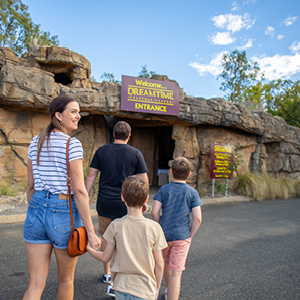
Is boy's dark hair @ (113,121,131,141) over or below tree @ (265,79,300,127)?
below

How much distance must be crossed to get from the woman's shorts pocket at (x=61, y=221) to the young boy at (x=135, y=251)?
0.21 m

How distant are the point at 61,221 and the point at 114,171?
1006mm

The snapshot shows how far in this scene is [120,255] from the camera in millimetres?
1658

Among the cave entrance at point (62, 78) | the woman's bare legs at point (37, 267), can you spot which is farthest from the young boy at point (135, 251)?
the cave entrance at point (62, 78)

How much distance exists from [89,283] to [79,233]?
5.17 ft

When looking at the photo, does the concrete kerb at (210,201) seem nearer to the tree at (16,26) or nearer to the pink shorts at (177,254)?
the pink shorts at (177,254)

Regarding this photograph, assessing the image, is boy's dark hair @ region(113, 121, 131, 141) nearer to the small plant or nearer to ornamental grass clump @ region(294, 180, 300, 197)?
the small plant

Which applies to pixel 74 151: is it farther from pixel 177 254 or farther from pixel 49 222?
pixel 177 254

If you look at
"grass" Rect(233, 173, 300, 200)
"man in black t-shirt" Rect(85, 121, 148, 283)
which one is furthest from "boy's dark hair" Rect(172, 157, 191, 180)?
"grass" Rect(233, 173, 300, 200)

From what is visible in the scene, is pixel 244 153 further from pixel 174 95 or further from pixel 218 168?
pixel 174 95

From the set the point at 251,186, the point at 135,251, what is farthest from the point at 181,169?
the point at 251,186

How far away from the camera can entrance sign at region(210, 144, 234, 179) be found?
9.14 meters

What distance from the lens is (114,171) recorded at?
264 centimetres

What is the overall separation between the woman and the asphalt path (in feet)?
3.51
